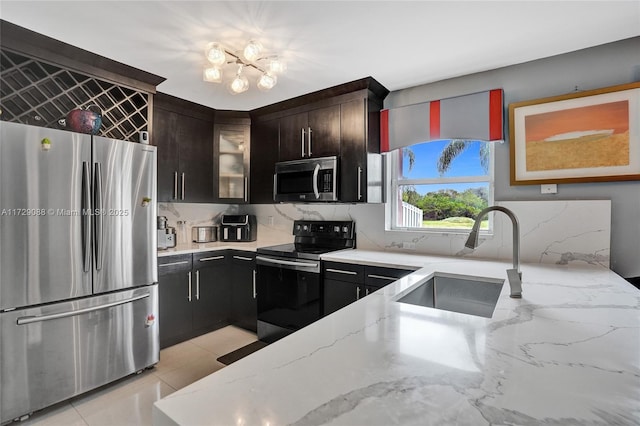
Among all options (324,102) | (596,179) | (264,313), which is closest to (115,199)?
(264,313)

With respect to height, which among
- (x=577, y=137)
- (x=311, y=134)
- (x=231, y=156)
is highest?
(x=311, y=134)

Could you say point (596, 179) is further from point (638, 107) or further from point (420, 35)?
point (420, 35)

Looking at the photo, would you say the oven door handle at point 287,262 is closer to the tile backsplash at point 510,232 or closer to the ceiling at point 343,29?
the tile backsplash at point 510,232

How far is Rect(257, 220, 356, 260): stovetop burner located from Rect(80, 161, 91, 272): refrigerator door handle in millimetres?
1311

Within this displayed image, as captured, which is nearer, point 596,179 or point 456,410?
point 456,410

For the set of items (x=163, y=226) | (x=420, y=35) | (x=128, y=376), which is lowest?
(x=128, y=376)

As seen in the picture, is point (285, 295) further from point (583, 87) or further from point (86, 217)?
point (583, 87)

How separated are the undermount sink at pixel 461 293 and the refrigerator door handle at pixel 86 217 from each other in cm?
203

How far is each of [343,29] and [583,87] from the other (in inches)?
66.1

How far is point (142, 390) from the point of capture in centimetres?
216

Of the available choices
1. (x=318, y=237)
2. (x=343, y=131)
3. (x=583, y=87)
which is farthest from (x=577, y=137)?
(x=318, y=237)

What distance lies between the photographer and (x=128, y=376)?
7.52 ft

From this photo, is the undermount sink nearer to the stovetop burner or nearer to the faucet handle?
the faucet handle

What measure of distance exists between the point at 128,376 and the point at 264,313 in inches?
43.9
